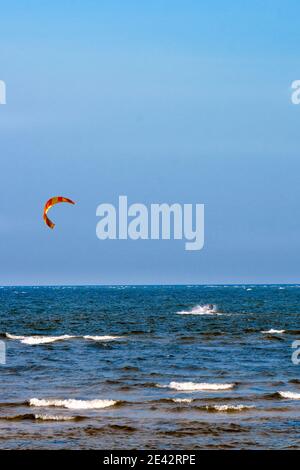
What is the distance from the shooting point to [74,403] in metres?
29.0

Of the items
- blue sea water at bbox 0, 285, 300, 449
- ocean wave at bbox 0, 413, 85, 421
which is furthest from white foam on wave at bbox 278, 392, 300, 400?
ocean wave at bbox 0, 413, 85, 421

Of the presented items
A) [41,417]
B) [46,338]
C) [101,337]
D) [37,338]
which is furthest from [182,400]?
[37,338]

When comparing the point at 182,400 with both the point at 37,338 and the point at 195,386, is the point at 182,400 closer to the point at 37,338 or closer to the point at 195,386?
the point at 195,386

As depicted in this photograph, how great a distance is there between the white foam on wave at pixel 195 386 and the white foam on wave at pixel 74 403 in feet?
13.5

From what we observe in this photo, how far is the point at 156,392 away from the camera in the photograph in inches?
1256

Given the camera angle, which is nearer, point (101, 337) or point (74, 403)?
point (74, 403)

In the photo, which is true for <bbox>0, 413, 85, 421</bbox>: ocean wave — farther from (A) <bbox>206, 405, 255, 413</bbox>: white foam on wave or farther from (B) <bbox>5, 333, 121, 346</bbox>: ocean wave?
(B) <bbox>5, 333, 121, 346</bbox>: ocean wave

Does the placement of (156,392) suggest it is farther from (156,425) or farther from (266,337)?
(266,337)

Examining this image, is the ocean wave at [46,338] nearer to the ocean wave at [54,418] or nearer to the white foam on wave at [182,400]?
the white foam on wave at [182,400]

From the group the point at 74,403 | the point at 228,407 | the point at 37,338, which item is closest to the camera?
the point at 228,407

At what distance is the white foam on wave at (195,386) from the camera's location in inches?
1291

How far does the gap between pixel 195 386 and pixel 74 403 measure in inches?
244

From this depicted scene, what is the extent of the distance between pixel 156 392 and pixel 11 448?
33.7 ft

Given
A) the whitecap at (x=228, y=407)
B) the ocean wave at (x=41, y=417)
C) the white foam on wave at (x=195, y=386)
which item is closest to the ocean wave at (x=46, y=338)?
the white foam on wave at (x=195, y=386)
